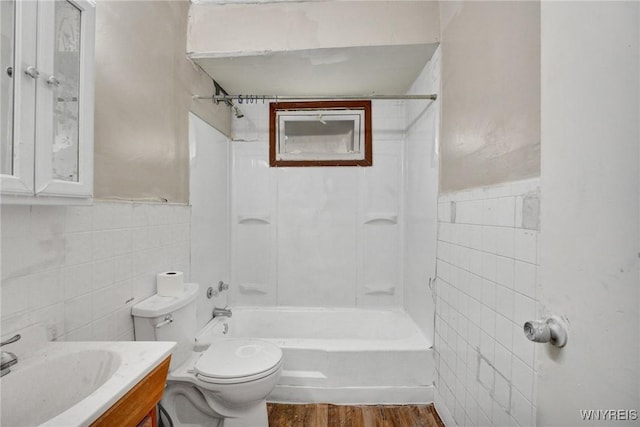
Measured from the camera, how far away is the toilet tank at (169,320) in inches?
52.2

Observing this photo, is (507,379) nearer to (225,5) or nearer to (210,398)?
(210,398)

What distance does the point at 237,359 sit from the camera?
58.1 inches

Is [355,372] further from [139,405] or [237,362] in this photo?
[139,405]

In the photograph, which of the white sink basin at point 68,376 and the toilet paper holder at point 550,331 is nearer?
the toilet paper holder at point 550,331

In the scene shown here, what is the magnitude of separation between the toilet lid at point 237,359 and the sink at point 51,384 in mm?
587

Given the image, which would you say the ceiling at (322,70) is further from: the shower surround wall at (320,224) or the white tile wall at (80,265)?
the white tile wall at (80,265)

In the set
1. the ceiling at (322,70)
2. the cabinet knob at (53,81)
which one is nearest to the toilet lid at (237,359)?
the cabinet knob at (53,81)

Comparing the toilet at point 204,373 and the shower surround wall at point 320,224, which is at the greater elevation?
the shower surround wall at point 320,224

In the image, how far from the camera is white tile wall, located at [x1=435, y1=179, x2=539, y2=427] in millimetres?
989

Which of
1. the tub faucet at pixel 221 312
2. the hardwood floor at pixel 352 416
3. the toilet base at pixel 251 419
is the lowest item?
the hardwood floor at pixel 352 416

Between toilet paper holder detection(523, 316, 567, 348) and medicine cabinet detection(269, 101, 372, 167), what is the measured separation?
6.81 ft

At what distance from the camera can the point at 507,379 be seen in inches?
42.8

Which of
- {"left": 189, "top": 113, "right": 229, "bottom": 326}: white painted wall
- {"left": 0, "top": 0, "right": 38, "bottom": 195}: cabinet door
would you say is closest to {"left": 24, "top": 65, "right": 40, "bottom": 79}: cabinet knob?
{"left": 0, "top": 0, "right": 38, "bottom": 195}: cabinet door

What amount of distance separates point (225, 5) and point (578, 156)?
2.12 m
